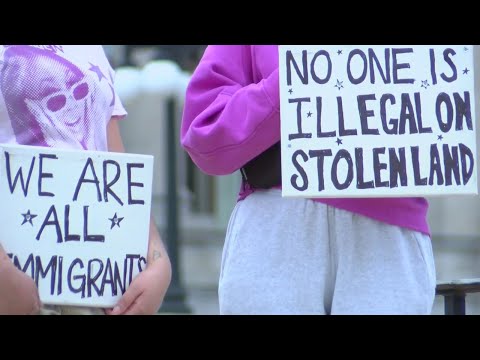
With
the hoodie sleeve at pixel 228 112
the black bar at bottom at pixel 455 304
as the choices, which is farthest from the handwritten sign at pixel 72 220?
the black bar at bottom at pixel 455 304

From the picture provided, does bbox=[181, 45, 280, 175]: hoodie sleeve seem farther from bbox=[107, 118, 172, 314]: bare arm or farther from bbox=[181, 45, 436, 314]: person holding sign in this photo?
bbox=[107, 118, 172, 314]: bare arm

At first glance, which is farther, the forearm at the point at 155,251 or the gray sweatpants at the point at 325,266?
the forearm at the point at 155,251

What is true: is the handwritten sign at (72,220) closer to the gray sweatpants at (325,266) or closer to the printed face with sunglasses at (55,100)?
the printed face with sunglasses at (55,100)

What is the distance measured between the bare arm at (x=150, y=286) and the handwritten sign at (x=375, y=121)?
40cm

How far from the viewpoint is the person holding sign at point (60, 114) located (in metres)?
2.55

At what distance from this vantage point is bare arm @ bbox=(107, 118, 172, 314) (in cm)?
257

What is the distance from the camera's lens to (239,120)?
8.29ft

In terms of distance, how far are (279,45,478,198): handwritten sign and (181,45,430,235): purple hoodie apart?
0.21 ft

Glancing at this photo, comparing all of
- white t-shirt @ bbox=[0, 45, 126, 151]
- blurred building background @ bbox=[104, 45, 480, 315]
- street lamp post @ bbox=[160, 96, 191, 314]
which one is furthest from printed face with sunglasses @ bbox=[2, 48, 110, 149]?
blurred building background @ bbox=[104, 45, 480, 315]

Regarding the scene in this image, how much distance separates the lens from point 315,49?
252 centimetres

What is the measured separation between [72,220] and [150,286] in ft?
0.80
